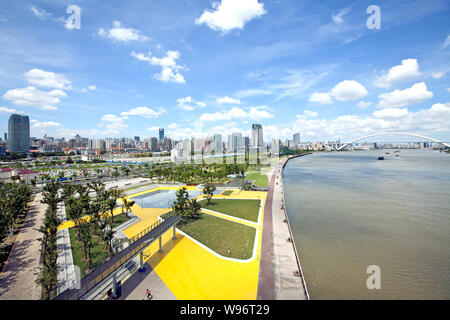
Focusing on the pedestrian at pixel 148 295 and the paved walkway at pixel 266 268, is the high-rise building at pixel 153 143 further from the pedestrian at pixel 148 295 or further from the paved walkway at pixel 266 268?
the pedestrian at pixel 148 295

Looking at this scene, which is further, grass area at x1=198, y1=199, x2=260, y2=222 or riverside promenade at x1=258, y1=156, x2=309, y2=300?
grass area at x1=198, y1=199, x2=260, y2=222

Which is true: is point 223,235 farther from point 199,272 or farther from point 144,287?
point 144,287

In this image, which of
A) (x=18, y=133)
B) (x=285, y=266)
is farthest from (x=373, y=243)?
(x=18, y=133)

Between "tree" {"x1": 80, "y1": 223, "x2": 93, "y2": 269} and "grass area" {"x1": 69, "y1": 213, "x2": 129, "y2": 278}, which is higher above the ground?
"tree" {"x1": 80, "y1": 223, "x2": 93, "y2": 269}

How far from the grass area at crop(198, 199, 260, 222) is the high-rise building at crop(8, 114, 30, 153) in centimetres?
11283

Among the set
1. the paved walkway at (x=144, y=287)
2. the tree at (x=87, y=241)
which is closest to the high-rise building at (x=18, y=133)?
the tree at (x=87, y=241)

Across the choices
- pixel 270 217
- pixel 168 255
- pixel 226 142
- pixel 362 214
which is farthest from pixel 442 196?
pixel 226 142

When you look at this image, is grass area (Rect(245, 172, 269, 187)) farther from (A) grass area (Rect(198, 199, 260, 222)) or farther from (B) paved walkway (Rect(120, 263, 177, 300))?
(B) paved walkway (Rect(120, 263, 177, 300))

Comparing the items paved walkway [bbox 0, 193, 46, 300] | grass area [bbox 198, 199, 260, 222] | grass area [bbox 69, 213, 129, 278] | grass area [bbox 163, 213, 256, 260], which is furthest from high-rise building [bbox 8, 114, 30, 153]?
grass area [bbox 163, 213, 256, 260]

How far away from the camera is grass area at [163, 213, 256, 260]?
39.5 ft

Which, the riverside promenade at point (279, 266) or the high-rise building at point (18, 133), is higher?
the high-rise building at point (18, 133)

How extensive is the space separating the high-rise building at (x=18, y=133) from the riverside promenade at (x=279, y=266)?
12080 centimetres

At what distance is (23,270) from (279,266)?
1237 centimetres

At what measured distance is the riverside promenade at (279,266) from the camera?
8.52m
